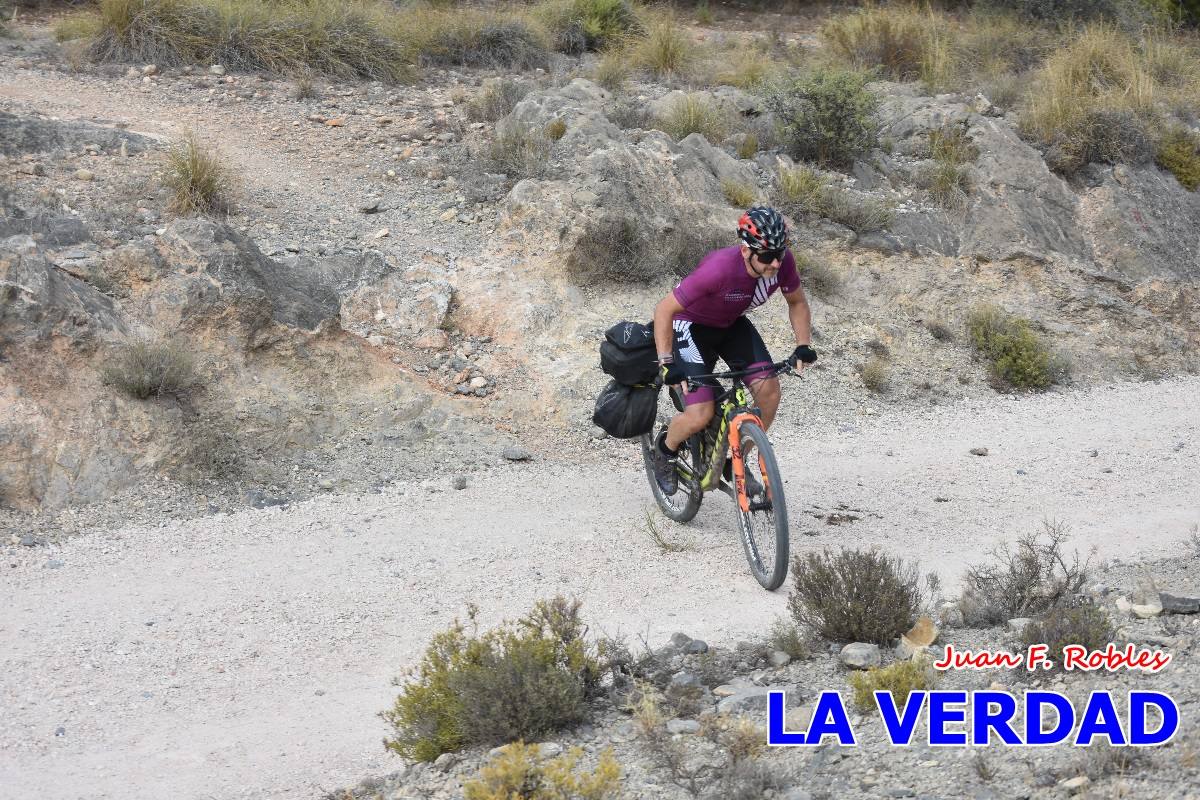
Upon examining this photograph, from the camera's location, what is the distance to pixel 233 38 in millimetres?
13898

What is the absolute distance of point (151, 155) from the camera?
11.1 m

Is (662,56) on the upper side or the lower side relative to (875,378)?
upper

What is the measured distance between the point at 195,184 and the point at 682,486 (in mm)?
5690

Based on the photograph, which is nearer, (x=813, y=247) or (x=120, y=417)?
(x=120, y=417)

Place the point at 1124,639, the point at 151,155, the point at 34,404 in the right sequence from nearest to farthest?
the point at 1124,639
the point at 34,404
the point at 151,155

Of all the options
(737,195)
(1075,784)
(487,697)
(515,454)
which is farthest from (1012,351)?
(487,697)

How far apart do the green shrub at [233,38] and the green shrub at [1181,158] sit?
9372 mm

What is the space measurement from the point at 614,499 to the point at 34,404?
12.6ft

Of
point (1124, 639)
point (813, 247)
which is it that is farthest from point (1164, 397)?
point (1124, 639)

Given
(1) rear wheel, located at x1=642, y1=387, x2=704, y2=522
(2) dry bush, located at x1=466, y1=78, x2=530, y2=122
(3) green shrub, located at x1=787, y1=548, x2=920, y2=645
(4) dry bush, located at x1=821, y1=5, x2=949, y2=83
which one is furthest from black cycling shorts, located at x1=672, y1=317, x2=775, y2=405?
(4) dry bush, located at x1=821, y1=5, x2=949, y2=83

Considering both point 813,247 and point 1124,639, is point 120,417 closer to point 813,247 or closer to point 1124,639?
point 1124,639

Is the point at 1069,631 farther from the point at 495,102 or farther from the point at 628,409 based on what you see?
the point at 495,102

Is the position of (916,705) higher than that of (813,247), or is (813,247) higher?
(813,247)

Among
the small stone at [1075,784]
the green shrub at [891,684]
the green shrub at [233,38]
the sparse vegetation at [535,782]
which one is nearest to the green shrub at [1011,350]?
the green shrub at [891,684]
